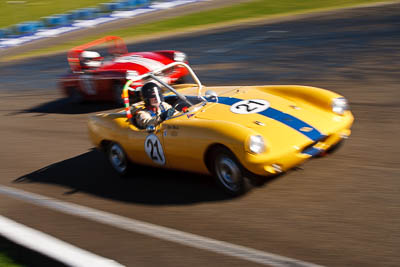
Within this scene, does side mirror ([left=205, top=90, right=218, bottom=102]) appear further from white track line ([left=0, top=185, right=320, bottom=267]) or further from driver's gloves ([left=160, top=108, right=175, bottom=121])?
white track line ([left=0, top=185, right=320, bottom=267])

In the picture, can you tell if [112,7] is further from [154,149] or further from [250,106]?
[250,106]

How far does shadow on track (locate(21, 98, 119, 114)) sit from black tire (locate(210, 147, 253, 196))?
17.5 ft

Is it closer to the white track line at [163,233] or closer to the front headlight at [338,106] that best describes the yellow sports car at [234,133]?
the front headlight at [338,106]

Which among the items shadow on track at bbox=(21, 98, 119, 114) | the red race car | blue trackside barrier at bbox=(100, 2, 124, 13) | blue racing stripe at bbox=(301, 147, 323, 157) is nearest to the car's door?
blue racing stripe at bbox=(301, 147, 323, 157)

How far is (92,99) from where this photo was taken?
33.9 feet

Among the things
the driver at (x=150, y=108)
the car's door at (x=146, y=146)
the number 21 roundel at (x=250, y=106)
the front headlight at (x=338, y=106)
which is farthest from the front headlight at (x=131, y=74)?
the front headlight at (x=338, y=106)

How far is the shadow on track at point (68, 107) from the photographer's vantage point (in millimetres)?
10001

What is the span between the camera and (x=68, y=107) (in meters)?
10.5

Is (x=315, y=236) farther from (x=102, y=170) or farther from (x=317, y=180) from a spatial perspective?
(x=102, y=170)

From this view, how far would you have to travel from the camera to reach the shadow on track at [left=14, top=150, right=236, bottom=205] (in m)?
5.01

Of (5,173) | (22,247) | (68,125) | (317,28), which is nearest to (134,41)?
(317,28)

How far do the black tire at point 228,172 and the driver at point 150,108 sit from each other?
1066 mm

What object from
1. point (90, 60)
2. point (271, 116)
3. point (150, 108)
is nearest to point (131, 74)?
point (90, 60)

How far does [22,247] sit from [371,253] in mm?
2445
